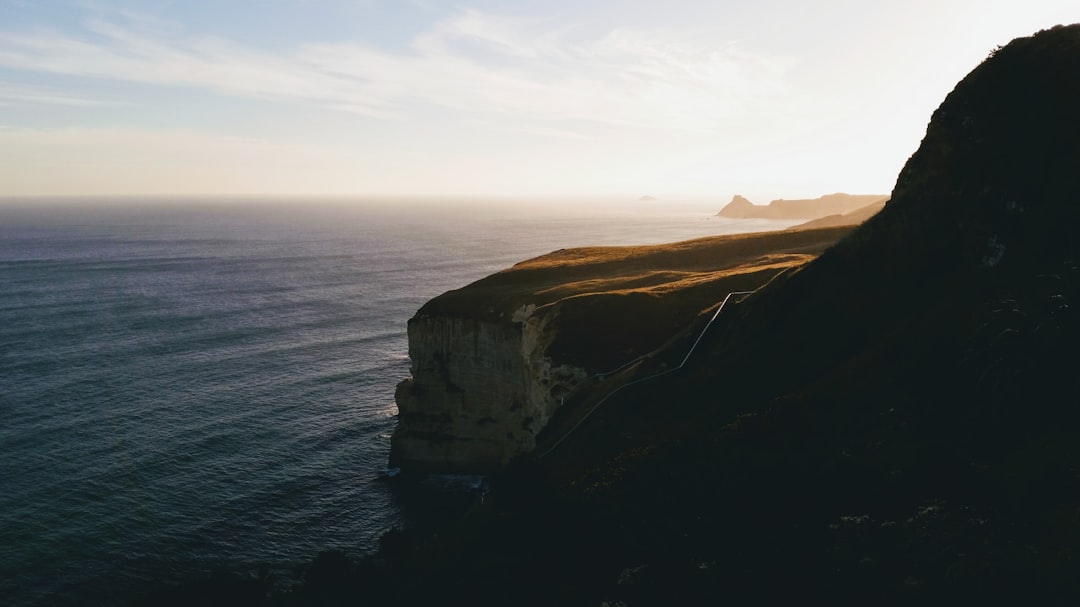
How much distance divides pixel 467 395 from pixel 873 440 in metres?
42.0

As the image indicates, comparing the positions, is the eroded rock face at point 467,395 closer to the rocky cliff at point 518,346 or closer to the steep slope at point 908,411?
the rocky cliff at point 518,346

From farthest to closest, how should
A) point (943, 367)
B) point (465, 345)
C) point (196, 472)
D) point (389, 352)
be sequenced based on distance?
point (389, 352)
point (465, 345)
point (196, 472)
point (943, 367)

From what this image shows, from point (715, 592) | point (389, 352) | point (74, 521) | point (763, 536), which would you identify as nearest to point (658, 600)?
point (715, 592)

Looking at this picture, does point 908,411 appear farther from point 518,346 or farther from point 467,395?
point 467,395

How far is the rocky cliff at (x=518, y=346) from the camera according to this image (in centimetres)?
5391

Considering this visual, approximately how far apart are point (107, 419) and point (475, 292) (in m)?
38.1

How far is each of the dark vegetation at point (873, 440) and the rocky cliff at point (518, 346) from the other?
44.1 feet

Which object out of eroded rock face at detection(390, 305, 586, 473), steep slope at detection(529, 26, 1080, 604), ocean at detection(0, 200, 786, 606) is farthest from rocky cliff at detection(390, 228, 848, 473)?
steep slope at detection(529, 26, 1080, 604)

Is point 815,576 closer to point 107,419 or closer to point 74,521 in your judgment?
point 74,521

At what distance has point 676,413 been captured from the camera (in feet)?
116

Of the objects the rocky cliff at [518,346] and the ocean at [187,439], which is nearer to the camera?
the ocean at [187,439]

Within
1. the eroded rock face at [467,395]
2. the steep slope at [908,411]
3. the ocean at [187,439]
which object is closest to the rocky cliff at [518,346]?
the eroded rock face at [467,395]

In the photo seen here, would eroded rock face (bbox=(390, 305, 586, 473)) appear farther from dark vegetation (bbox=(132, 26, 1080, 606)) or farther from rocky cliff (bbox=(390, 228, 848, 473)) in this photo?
dark vegetation (bbox=(132, 26, 1080, 606))

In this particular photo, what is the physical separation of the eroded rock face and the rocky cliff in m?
0.09
